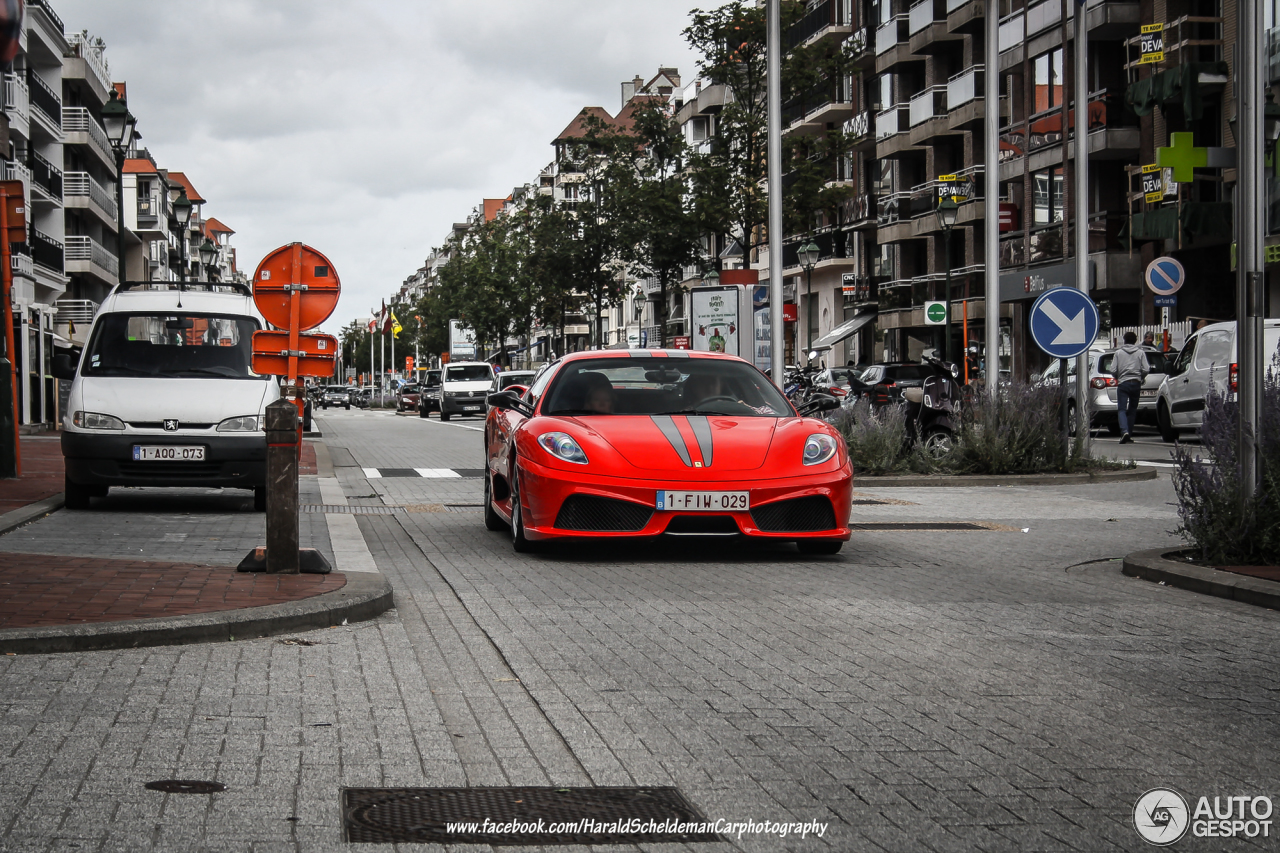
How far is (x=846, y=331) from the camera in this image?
208 ft

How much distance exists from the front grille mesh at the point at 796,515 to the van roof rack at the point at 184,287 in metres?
7.76

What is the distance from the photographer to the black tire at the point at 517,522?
10.7m

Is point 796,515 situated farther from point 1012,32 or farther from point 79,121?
point 79,121

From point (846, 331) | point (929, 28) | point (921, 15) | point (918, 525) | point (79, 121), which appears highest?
point (921, 15)

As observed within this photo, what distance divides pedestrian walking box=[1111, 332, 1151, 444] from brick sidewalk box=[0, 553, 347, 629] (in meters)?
22.2

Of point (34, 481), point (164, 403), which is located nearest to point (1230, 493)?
point (164, 403)

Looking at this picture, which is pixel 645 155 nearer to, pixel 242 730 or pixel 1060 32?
pixel 1060 32

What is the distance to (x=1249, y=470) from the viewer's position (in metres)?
9.70

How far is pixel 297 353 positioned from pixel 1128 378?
21919 millimetres

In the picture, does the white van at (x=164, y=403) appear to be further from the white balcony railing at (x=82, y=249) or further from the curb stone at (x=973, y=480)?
the white balcony railing at (x=82, y=249)

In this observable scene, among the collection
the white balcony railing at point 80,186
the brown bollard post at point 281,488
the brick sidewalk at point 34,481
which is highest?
the white balcony railing at point 80,186

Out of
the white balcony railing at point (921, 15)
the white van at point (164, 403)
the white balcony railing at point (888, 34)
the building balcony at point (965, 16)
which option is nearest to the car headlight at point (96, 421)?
the white van at point (164, 403)

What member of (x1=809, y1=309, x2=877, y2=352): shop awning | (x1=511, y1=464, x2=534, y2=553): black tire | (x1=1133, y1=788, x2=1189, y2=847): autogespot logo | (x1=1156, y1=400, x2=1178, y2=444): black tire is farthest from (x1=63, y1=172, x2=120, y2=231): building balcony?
(x1=1133, y1=788, x2=1189, y2=847): autogespot logo

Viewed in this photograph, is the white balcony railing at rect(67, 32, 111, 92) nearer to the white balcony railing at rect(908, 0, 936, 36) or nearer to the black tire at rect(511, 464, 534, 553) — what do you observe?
the white balcony railing at rect(908, 0, 936, 36)
